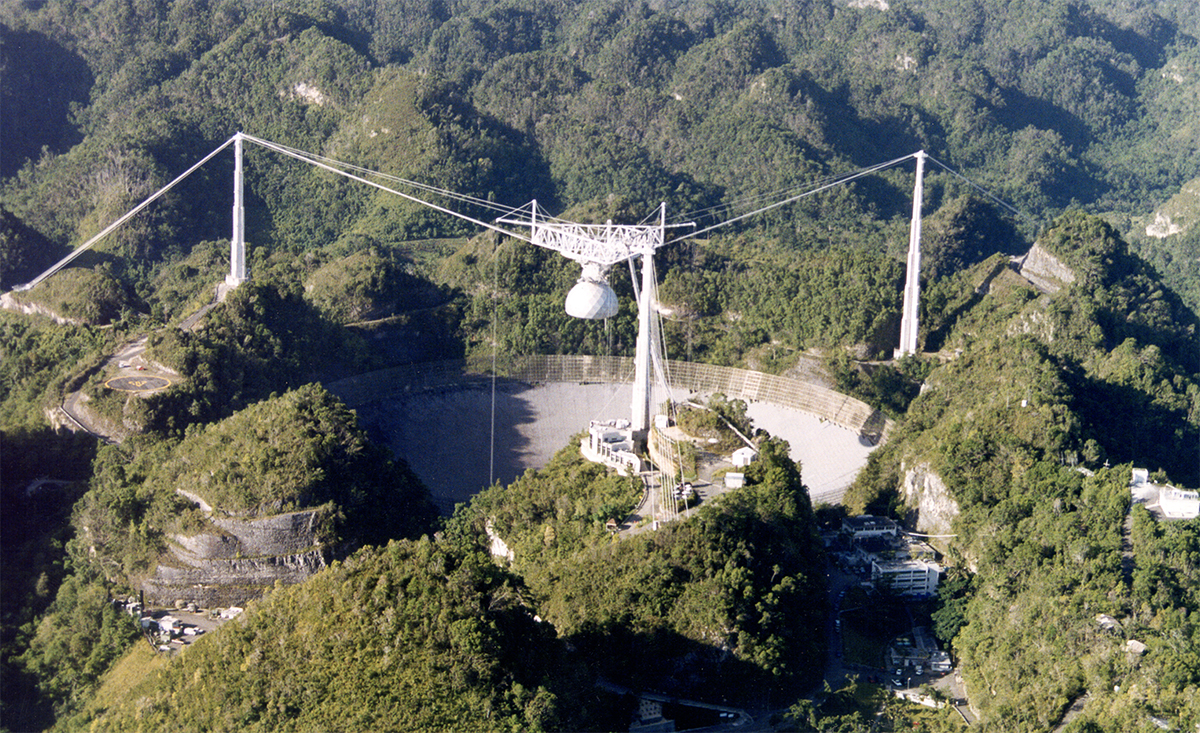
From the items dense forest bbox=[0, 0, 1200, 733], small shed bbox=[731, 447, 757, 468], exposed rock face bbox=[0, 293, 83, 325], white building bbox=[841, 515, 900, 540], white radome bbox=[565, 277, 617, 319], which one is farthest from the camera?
exposed rock face bbox=[0, 293, 83, 325]

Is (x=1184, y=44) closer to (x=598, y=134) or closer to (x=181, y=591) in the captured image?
(x=598, y=134)

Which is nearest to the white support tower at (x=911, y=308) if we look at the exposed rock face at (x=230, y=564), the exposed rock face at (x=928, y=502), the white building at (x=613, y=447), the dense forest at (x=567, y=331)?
the dense forest at (x=567, y=331)

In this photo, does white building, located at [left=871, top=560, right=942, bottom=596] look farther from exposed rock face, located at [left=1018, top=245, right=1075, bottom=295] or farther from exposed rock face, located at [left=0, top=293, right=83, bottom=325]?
exposed rock face, located at [left=0, top=293, right=83, bottom=325]

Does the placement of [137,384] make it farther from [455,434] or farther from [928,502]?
[928,502]

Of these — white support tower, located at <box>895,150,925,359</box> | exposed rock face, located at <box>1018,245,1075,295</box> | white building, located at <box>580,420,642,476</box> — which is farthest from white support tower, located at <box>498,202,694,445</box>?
exposed rock face, located at <box>1018,245,1075,295</box>

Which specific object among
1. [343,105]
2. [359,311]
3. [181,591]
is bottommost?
[181,591]

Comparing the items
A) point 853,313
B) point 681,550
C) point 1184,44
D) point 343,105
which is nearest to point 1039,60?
point 1184,44
